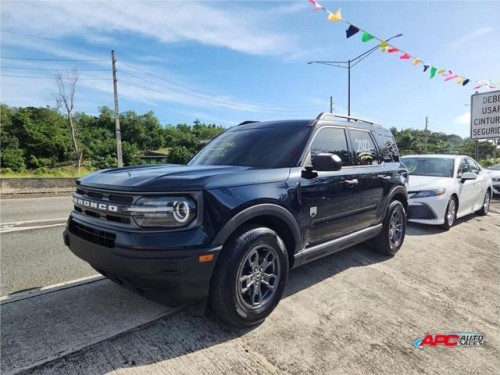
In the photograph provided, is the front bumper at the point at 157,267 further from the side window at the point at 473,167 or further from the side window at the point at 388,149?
the side window at the point at 473,167

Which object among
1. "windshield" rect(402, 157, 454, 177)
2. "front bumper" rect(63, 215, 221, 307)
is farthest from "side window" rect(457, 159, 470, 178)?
"front bumper" rect(63, 215, 221, 307)

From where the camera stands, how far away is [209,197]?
97.3 inches

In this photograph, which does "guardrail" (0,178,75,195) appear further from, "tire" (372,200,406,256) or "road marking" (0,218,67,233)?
"tire" (372,200,406,256)

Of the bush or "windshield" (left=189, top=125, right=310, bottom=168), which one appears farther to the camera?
the bush

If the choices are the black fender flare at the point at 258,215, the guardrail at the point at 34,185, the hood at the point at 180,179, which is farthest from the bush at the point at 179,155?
the black fender flare at the point at 258,215

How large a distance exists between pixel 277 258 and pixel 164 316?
1.15 metres

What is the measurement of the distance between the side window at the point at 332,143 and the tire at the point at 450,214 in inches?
160

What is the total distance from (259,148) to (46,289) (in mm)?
2778

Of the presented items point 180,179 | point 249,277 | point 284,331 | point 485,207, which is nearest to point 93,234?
point 180,179

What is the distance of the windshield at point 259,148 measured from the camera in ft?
11.2

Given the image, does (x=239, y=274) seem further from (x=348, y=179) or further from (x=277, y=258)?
(x=348, y=179)

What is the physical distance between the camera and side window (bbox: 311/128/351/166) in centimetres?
359

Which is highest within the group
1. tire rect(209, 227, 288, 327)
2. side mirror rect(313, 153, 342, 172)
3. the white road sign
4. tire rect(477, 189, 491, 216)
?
the white road sign

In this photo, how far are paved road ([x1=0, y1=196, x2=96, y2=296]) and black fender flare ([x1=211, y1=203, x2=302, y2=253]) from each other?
2406 millimetres
